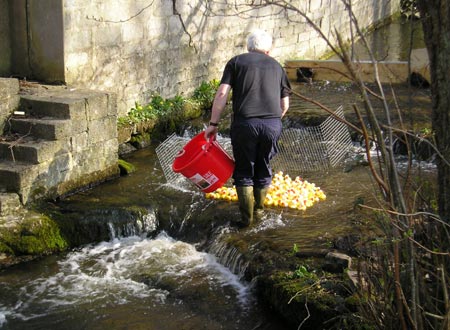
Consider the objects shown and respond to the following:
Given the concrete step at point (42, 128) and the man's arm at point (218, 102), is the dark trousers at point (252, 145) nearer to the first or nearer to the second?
the man's arm at point (218, 102)

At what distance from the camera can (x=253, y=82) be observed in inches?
265

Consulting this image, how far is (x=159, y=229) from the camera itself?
24.9 ft

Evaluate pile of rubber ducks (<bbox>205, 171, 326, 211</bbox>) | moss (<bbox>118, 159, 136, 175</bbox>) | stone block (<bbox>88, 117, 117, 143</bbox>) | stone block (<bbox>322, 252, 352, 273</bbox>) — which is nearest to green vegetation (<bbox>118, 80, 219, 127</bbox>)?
moss (<bbox>118, 159, 136, 175</bbox>)

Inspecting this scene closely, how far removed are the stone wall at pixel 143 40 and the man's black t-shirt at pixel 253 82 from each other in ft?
2.34

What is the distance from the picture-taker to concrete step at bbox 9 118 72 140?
25.2 ft

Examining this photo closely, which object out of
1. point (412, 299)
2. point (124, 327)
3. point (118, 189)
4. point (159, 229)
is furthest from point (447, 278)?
point (118, 189)

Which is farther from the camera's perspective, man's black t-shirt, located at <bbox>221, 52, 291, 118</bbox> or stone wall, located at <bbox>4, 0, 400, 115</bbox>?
stone wall, located at <bbox>4, 0, 400, 115</bbox>

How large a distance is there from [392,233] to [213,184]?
9.03 ft

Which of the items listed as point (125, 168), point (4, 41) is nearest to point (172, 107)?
point (125, 168)

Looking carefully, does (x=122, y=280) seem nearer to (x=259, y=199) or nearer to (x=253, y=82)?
(x=259, y=199)

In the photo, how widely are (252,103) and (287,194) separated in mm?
1333

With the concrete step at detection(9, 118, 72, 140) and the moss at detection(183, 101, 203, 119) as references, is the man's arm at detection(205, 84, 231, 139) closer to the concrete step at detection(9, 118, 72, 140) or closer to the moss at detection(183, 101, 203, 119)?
the concrete step at detection(9, 118, 72, 140)

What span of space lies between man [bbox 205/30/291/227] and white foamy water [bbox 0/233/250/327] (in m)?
0.86

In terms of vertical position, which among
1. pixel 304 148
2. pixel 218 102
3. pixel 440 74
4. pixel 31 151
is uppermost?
pixel 440 74
